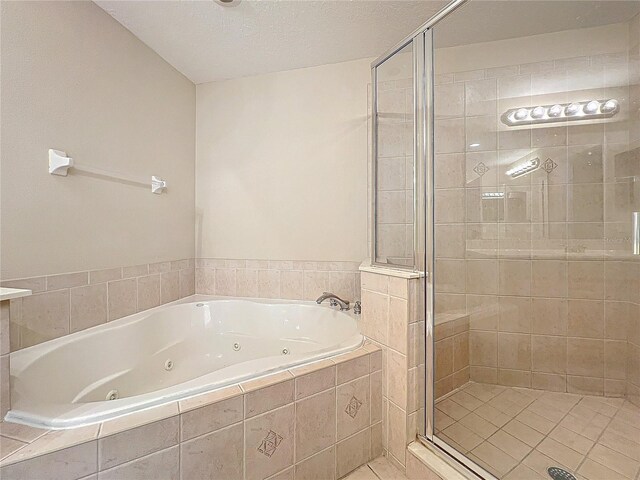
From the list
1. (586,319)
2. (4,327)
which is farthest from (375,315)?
(4,327)

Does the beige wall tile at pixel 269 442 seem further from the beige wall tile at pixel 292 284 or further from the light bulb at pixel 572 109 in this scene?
the light bulb at pixel 572 109

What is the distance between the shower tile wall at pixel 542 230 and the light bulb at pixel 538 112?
0.05 m

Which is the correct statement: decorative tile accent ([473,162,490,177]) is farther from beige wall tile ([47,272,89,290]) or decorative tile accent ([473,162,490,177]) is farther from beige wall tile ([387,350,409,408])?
beige wall tile ([47,272,89,290])

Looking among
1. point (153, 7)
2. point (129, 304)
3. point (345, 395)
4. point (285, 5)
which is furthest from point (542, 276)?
point (153, 7)

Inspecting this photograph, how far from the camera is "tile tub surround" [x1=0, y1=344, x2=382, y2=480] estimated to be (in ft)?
2.80

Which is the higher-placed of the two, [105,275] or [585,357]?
[105,275]

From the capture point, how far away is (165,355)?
1929 millimetres

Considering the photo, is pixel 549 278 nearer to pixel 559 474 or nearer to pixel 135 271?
pixel 559 474

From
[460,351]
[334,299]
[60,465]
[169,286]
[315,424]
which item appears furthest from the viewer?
[169,286]

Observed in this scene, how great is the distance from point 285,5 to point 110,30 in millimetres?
1045

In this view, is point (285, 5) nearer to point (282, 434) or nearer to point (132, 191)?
point (132, 191)

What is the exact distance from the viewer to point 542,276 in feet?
5.90

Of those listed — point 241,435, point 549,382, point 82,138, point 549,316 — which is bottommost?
point 549,382

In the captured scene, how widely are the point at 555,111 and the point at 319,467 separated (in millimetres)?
2218
